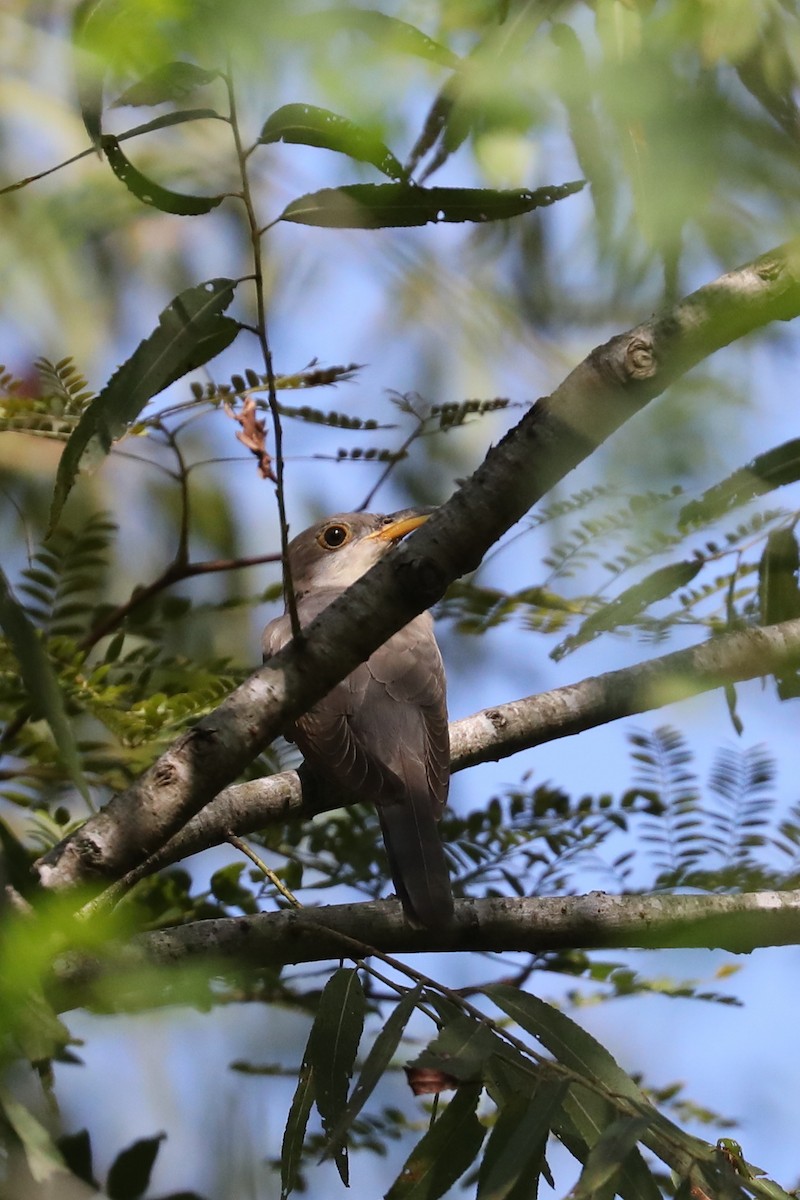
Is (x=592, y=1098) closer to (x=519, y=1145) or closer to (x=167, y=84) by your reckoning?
(x=519, y=1145)

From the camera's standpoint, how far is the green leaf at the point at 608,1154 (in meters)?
1.62

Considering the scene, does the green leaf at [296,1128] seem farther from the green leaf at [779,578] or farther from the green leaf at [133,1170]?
the green leaf at [779,578]

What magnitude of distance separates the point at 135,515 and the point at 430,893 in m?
3.54

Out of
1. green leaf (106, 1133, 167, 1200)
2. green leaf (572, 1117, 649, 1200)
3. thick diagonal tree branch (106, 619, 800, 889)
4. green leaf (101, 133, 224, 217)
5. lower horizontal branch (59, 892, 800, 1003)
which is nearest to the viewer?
green leaf (106, 1133, 167, 1200)

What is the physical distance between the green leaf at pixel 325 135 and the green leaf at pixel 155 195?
187 mm

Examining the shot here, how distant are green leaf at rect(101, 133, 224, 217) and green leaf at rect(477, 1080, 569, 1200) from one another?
1.53m

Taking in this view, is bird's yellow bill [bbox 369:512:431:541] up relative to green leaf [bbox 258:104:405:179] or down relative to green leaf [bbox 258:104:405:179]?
up

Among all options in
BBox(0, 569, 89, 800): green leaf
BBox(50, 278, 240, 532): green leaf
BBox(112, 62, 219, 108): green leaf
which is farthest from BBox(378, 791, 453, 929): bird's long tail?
BBox(112, 62, 219, 108): green leaf

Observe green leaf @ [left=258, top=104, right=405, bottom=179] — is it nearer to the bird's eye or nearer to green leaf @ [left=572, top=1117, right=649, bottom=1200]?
green leaf @ [left=572, top=1117, right=649, bottom=1200]

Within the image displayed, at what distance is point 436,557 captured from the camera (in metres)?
2.16

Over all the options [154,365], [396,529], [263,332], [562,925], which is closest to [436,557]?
[263,332]

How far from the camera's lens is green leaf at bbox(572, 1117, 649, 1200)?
162 centimetres

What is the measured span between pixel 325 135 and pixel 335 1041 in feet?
5.11

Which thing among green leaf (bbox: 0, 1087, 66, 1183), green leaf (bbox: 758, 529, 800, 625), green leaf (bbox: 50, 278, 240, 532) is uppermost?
green leaf (bbox: 758, 529, 800, 625)
